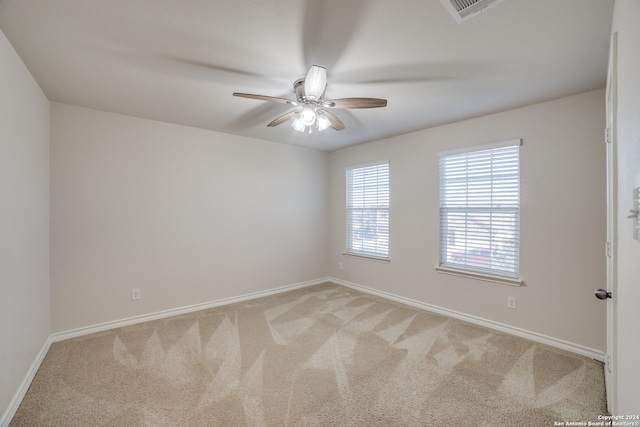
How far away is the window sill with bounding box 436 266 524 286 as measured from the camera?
9.48ft

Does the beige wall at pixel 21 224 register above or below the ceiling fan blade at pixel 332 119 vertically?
below

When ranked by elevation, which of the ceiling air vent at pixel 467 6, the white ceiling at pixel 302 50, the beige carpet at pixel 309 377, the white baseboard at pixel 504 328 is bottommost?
the beige carpet at pixel 309 377

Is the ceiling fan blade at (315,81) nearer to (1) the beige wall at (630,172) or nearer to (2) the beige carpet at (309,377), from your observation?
(1) the beige wall at (630,172)

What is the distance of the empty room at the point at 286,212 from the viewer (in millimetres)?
1611

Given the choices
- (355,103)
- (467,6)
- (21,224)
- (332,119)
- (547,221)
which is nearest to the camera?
(467,6)

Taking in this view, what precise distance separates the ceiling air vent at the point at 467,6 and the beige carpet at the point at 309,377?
2333 millimetres

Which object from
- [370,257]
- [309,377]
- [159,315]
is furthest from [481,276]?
[159,315]

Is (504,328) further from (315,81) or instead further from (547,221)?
(315,81)

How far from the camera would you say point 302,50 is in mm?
1853

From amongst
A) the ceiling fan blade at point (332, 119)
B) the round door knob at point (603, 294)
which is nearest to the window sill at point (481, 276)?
the round door knob at point (603, 294)

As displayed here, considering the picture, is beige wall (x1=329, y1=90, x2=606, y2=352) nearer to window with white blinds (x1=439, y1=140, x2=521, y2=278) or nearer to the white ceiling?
window with white blinds (x1=439, y1=140, x2=521, y2=278)

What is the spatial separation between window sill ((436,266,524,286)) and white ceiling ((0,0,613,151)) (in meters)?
1.79

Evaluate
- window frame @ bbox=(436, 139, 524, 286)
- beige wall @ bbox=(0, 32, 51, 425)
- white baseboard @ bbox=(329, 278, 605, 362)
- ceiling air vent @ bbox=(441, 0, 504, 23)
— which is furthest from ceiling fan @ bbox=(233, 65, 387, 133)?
white baseboard @ bbox=(329, 278, 605, 362)

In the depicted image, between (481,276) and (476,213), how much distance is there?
708 mm
